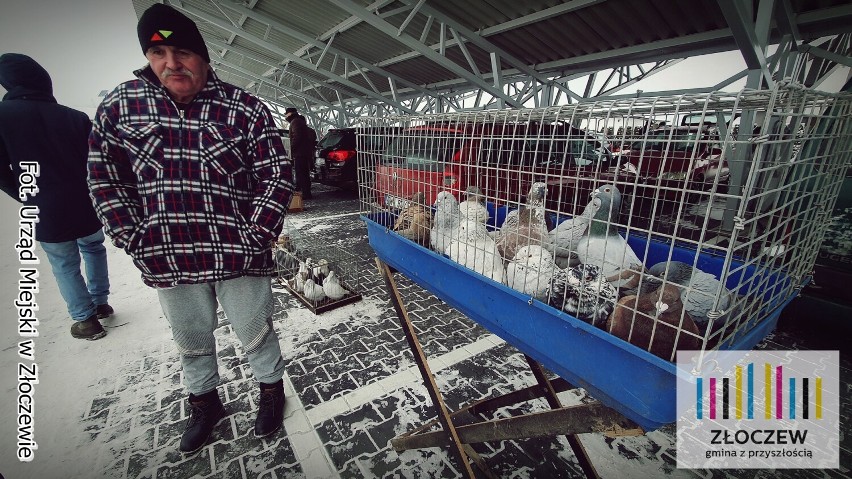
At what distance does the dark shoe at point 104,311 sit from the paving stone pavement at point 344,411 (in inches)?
38.3

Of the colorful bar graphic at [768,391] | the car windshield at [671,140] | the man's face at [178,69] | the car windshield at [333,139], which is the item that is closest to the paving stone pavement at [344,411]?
the colorful bar graphic at [768,391]

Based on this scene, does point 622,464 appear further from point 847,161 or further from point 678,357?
point 847,161

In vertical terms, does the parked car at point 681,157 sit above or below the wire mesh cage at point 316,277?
above

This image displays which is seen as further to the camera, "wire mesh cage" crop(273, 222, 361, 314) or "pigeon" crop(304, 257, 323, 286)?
"pigeon" crop(304, 257, 323, 286)

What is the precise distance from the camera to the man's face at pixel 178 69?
155 centimetres

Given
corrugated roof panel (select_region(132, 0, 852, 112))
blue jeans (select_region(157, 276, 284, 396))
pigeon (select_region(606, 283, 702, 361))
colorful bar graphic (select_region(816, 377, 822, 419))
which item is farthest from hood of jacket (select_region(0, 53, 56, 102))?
colorful bar graphic (select_region(816, 377, 822, 419))

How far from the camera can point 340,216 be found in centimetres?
721

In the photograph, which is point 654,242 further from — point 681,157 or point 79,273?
point 79,273

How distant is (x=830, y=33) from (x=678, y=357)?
619 cm

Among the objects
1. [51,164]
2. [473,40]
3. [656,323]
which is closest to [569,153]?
[656,323]

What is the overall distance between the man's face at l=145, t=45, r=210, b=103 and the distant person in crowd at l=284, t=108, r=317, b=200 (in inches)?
256

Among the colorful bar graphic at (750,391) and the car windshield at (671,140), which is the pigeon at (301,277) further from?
the colorful bar graphic at (750,391)

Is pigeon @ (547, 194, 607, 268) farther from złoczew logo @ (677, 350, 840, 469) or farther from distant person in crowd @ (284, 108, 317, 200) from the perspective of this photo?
distant person in crowd @ (284, 108, 317, 200)

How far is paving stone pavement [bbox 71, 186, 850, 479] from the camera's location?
1.93 meters
